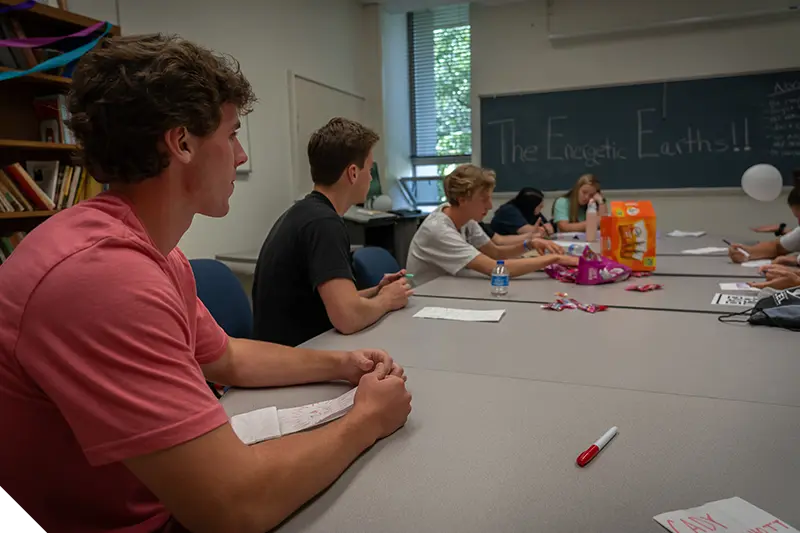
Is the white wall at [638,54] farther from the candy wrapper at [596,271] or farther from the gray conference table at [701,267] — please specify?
the candy wrapper at [596,271]

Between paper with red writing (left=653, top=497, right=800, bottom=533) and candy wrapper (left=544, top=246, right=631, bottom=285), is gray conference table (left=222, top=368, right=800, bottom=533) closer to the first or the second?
paper with red writing (left=653, top=497, right=800, bottom=533)

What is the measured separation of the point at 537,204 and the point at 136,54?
448cm

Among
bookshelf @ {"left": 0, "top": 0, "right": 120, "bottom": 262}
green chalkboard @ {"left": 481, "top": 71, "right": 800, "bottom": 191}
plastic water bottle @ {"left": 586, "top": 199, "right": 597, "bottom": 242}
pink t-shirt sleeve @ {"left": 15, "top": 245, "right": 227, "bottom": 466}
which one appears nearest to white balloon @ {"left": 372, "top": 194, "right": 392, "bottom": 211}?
green chalkboard @ {"left": 481, "top": 71, "right": 800, "bottom": 191}

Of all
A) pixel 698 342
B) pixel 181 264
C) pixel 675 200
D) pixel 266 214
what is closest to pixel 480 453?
pixel 181 264

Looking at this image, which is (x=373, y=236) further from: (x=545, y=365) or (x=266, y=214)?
(x=545, y=365)

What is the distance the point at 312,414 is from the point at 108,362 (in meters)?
0.47

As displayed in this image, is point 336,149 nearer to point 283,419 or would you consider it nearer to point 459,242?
point 459,242

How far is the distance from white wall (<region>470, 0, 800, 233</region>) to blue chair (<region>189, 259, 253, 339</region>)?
437 centimetres

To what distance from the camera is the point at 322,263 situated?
5.37 feet

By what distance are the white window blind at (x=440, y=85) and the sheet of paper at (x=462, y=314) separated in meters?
4.52

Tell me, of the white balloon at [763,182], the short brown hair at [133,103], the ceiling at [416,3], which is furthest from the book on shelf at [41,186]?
the white balloon at [763,182]

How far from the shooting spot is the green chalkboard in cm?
498

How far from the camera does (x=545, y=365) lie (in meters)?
1.30

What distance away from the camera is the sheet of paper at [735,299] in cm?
186
